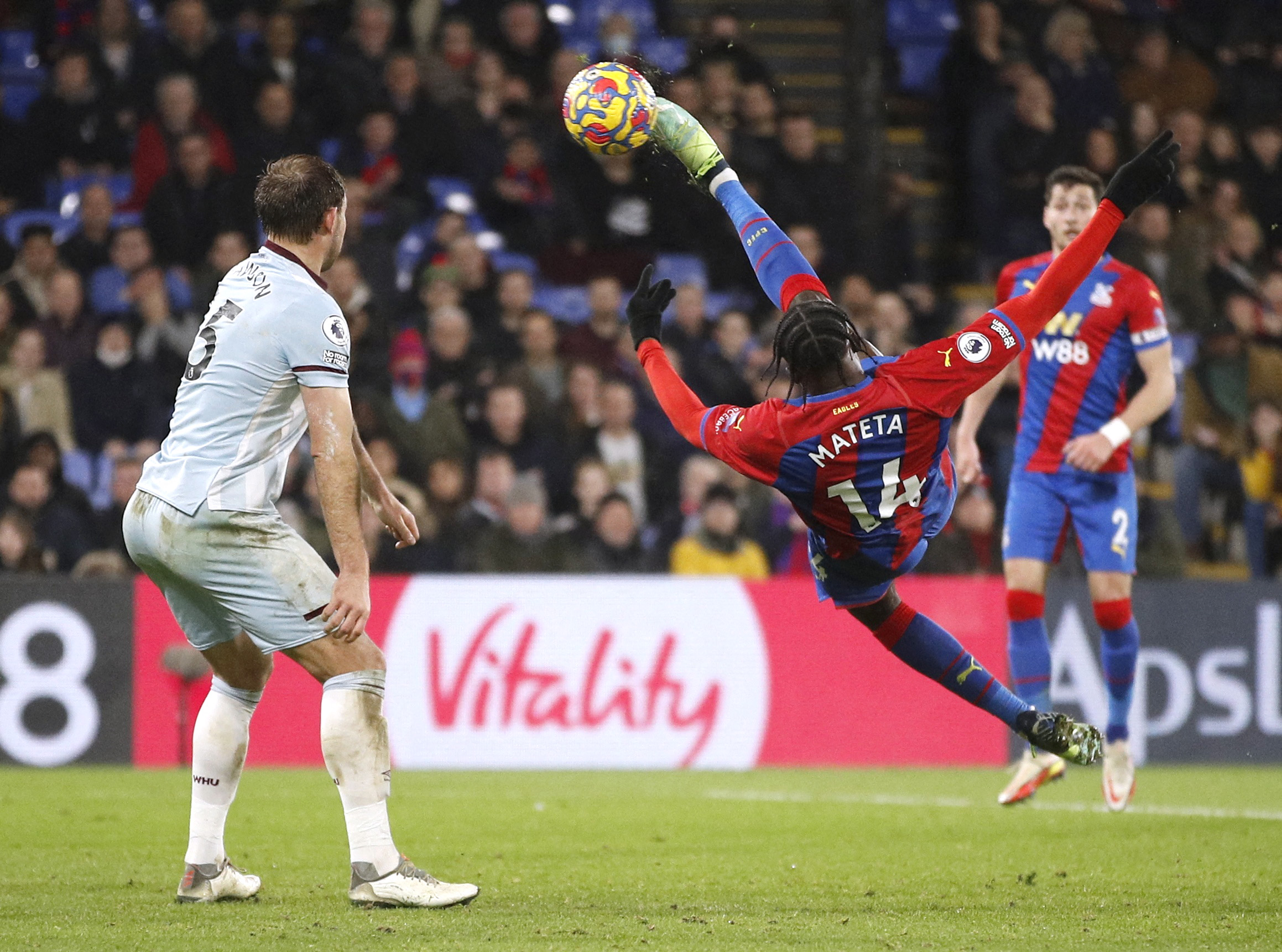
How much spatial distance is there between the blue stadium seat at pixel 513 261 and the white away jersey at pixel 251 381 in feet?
28.3

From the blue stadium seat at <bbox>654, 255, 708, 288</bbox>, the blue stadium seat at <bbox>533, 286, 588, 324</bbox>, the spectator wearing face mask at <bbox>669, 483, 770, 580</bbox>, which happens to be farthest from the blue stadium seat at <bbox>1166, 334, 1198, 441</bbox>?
the blue stadium seat at <bbox>533, 286, 588, 324</bbox>

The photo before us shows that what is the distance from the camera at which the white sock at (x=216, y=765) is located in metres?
5.41

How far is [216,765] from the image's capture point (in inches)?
215

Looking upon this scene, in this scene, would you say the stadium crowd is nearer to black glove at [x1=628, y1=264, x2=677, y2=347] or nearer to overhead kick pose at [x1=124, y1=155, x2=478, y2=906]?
black glove at [x1=628, y1=264, x2=677, y2=347]

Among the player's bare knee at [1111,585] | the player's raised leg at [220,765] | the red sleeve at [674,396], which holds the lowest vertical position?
the player's raised leg at [220,765]

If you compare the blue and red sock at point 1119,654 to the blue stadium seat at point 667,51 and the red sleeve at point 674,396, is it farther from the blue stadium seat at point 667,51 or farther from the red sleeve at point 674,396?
the blue stadium seat at point 667,51

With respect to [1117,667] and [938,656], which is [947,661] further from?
[1117,667]


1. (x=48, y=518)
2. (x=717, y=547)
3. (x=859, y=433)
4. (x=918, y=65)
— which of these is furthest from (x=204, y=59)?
(x=859, y=433)

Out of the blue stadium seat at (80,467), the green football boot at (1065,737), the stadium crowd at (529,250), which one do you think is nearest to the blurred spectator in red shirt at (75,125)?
the stadium crowd at (529,250)

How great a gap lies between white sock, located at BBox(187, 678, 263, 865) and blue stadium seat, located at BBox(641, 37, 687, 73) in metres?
8.82

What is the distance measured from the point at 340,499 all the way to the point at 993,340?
2177 millimetres

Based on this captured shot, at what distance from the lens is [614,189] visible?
13828 mm

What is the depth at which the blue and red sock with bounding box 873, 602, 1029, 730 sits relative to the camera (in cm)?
612

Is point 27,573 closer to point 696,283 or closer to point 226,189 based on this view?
point 226,189
